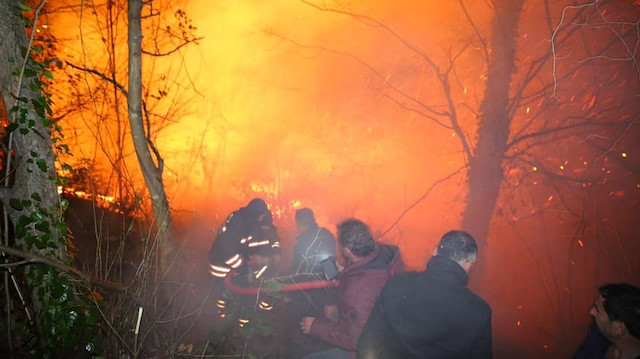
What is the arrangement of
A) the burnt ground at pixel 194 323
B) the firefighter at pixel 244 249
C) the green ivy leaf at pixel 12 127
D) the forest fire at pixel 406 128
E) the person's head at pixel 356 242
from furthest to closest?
the forest fire at pixel 406 128
the firefighter at pixel 244 249
the burnt ground at pixel 194 323
the person's head at pixel 356 242
the green ivy leaf at pixel 12 127

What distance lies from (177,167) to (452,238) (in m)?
8.87

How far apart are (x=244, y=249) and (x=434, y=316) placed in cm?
347

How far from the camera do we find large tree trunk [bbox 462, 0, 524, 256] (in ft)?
A: 18.8

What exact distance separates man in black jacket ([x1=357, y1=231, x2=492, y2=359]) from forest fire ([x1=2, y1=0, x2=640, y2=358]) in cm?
225

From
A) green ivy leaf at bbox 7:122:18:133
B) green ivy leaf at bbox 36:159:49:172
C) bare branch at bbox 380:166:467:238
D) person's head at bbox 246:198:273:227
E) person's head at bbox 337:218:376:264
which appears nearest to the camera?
green ivy leaf at bbox 7:122:18:133

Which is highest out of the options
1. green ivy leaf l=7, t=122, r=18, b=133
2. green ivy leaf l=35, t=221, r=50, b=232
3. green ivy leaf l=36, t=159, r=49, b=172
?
green ivy leaf l=7, t=122, r=18, b=133

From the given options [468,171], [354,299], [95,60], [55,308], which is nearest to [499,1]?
[468,171]

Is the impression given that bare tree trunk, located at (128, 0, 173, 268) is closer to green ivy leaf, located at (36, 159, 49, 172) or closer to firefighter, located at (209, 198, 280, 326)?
firefighter, located at (209, 198, 280, 326)

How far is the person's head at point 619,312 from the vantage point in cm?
219

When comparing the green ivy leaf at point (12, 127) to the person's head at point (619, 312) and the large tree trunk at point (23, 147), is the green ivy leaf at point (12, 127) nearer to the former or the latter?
the large tree trunk at point (23, 147)

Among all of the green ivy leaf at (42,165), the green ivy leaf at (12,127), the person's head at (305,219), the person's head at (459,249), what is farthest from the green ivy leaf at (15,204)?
the person's head at (305,219)

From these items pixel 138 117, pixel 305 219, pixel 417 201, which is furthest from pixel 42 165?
pixel 417 201

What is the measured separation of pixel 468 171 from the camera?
6.60 metres

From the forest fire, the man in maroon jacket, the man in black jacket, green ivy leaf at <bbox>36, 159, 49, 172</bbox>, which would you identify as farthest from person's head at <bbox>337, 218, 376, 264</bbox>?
green ivy leaf at <bbox>36, 159, 49, 172</bbox>
